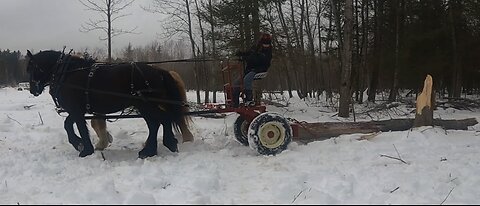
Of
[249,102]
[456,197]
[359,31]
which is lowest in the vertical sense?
[456,197]

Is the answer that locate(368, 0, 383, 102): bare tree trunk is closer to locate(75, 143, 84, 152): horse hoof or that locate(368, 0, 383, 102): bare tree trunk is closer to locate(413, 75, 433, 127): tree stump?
locate(413, 75, 433, 127): tree stump

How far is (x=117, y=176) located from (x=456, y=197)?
3.95m

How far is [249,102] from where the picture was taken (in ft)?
27.2

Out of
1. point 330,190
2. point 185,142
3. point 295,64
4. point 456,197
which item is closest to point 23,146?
point 185,142

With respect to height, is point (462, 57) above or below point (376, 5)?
below

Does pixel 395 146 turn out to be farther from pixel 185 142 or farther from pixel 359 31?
pixel 359 31

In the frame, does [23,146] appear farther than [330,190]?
Yes

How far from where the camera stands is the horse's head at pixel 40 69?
8047 mm

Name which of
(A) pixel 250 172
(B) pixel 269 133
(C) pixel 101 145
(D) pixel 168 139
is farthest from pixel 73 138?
(A) pixel 250 172

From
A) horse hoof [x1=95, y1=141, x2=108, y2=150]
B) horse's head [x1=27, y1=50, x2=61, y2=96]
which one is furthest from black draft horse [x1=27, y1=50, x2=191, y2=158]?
horse hoof [x1=95, y1=141, x2=108, y2=150]

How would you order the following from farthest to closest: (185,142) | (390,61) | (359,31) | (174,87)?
(359,31)
(390,61)
(185,142)
(174,87)

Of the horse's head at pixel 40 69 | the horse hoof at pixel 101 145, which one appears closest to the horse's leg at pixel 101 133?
the horse hoof at pixel 101 145

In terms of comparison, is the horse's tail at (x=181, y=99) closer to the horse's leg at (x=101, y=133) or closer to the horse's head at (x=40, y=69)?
the horse's leg at (x=101, y=133)

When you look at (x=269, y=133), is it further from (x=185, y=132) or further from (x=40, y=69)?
(x=40, y=69)
